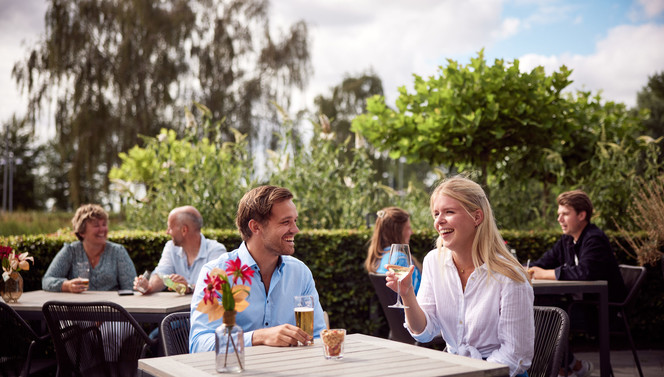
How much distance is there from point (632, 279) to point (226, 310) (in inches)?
197

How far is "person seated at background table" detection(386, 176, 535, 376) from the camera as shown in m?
2.96

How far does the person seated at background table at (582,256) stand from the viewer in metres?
5.80

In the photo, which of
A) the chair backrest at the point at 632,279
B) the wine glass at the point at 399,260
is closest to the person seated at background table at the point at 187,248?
the wine glass at the point at 399,260

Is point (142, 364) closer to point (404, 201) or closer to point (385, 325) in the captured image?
point (385, 325)

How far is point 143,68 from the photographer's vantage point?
2127 centimetres

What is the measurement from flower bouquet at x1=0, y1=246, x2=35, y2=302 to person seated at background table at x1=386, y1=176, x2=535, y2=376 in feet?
10.3

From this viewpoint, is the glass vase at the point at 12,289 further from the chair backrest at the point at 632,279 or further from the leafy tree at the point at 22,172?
the leafy tree at the point at 22,172

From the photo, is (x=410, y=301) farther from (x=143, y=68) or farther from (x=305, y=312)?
(x=143, y=68)

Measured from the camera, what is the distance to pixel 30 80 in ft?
65.6

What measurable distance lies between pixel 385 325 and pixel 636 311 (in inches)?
118


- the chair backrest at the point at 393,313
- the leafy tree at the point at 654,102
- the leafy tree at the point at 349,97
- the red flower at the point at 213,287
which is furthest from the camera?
the leafy tree at the point at 654,102

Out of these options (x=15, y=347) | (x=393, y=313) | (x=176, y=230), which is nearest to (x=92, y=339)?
(x=15, y=347)

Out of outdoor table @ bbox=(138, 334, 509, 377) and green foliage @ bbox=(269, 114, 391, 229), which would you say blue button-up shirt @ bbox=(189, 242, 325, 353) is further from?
green foliage @ bbox=(269, 114, 391, 229)

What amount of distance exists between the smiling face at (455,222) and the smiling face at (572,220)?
10.0 ft
